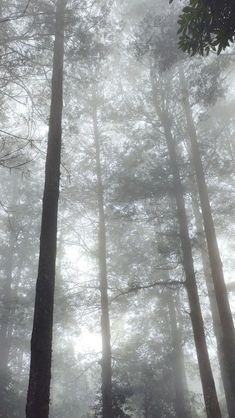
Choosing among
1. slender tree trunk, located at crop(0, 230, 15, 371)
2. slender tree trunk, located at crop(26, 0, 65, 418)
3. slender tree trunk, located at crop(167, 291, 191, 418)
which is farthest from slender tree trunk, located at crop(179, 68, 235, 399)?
slender tree trunk, located at crop(0, 230, 15, 371)

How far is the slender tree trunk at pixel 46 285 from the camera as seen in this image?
6.22 metres

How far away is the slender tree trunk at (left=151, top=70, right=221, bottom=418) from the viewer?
1029 centimetres

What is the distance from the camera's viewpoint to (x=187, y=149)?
19344 mm

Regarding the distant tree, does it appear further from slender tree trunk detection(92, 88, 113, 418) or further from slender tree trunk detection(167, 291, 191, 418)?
slender tree trunk detection(167, 291, 191, 418)

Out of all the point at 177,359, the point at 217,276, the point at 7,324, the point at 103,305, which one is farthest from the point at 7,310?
the point at 217,276

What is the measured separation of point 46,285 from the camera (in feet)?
23.4

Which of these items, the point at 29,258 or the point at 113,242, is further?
the point at 29,258

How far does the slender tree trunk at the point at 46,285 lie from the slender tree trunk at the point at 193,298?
5.22 meters

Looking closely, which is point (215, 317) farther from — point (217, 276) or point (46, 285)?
point (46, 285)

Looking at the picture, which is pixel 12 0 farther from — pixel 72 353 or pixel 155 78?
pixel 72 353

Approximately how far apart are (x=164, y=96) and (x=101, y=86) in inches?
188

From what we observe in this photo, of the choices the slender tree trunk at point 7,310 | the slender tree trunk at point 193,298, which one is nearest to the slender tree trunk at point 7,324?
the slender tree trunk at point 7,310

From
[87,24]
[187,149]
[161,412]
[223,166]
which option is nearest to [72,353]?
[161,412]

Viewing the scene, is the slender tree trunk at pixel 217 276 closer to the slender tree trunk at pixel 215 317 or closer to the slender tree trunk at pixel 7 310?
the slender tree trunk at pixel 215 317
